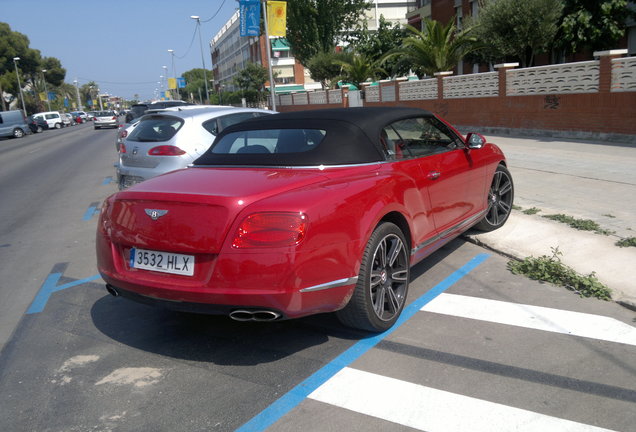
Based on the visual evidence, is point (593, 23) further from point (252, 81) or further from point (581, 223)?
point (252, 81)

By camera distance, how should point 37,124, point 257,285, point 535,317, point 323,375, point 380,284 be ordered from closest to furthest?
point 257,285 < point 323,375 < point 380,284 < point 535,317 < point 37,124

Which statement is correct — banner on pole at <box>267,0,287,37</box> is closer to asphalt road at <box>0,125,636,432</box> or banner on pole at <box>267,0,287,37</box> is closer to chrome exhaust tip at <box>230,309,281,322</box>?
asphalt road at <box>0,125,636,432</box>

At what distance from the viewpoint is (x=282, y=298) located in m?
3.23

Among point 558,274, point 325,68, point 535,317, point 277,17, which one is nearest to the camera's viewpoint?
point 535,317

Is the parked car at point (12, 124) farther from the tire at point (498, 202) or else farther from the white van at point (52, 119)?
the tire at point (498, 202)

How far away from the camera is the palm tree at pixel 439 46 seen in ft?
68.6

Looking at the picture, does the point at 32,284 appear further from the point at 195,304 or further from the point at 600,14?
the point at 600,14

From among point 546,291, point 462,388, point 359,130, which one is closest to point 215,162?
point 359,130

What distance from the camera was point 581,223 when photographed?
618 centimetres

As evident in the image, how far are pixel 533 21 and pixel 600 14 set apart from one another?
82.9 inches

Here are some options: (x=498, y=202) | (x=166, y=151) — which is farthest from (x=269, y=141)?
(x=166, y=151)

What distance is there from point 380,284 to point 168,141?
15.6ft

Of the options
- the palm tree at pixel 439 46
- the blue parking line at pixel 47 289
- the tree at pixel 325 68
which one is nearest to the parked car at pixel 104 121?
the tree at pixel 325 68

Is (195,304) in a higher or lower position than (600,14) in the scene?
lower
